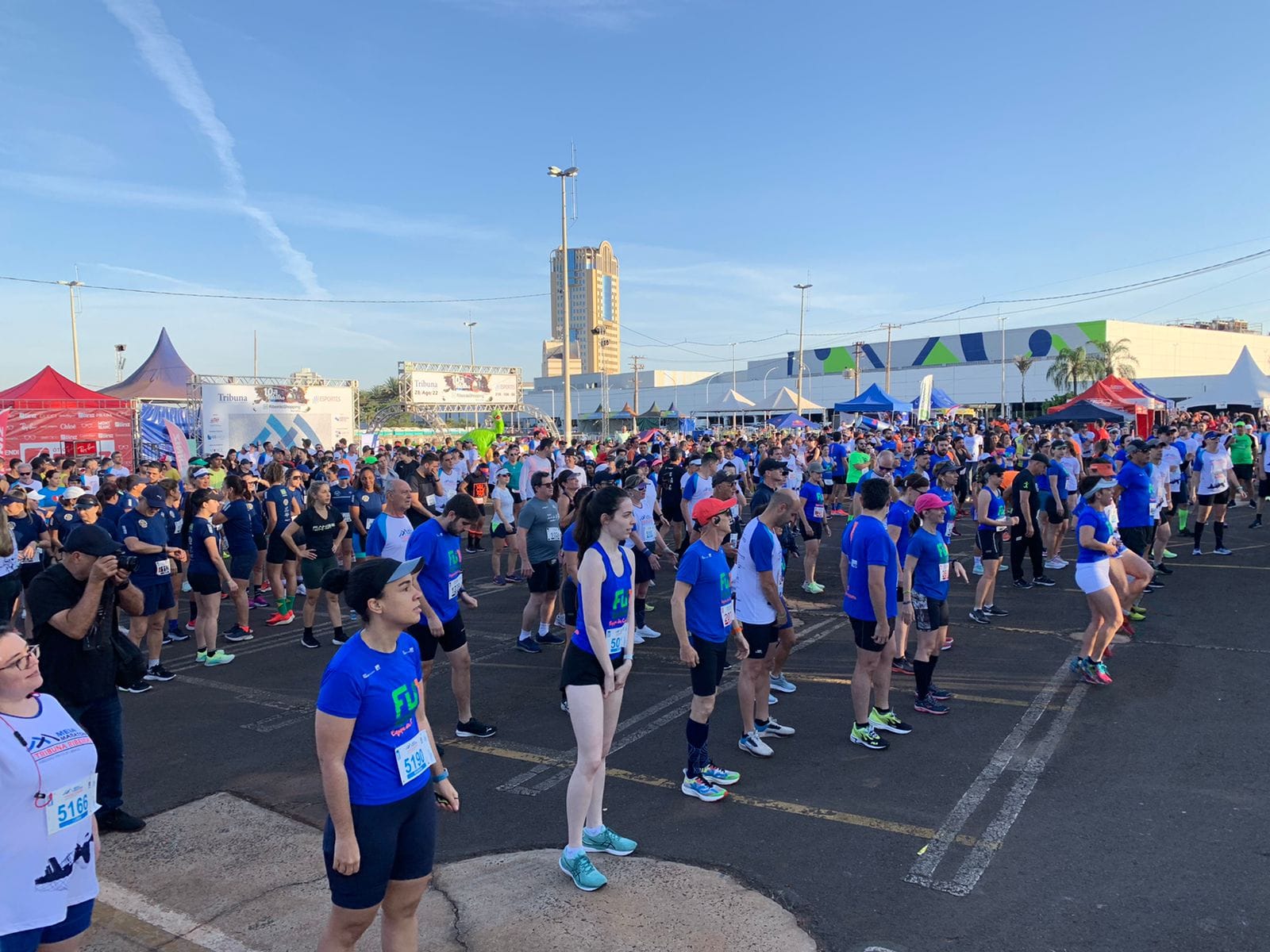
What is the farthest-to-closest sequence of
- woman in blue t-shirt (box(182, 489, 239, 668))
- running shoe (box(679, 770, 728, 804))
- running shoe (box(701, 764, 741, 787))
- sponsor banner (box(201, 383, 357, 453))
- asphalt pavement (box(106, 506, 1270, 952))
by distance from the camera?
sponsor banner (box(201, 383, 357, 453)), woman in blue t-shirt (box(182, 489, 239, 668)), running shoe (box(701, 764, 741, 787)), running shoe (box(679, 770, 728, 804)), asphalt pavement (box(106, 506, 1270, 952))

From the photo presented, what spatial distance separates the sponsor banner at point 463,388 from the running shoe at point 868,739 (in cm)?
4082

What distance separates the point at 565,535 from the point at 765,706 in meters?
3.06

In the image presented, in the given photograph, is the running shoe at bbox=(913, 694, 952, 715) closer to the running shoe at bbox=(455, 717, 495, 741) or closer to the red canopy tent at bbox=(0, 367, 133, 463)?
the running shoe at bbox=(455, 717, 495, 741)

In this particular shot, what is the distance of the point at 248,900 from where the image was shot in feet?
12.9

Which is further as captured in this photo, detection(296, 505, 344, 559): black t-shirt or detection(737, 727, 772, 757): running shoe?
detection(296, 505, 344, 559): black t-shirt

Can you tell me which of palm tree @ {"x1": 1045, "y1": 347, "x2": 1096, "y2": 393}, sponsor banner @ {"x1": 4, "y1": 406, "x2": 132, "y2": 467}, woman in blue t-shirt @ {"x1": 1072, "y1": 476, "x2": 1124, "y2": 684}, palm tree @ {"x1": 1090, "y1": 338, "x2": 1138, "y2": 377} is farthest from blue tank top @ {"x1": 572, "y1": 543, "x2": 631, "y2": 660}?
palm tree @ {"x1": 1090, "y1": 338, "x2": 1138, "y2": 377}

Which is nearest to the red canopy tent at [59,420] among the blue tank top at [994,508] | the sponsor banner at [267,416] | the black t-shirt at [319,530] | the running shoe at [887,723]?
the sponsor banner at [267,416]

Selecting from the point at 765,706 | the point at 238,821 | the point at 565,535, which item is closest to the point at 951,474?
the point at 765,706

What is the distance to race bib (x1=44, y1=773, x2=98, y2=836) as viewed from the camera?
2594 mm

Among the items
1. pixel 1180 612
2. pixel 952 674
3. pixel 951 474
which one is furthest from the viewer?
pixel 1180 612

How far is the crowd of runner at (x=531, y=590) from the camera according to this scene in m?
2.77

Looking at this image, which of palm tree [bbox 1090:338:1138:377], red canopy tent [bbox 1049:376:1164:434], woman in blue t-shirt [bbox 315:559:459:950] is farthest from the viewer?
palm tree [bbox 1090:338:1138:377]

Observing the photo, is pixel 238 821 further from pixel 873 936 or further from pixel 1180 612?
pixel 1180 612

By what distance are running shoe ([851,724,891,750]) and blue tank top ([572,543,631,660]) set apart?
7.38ft
